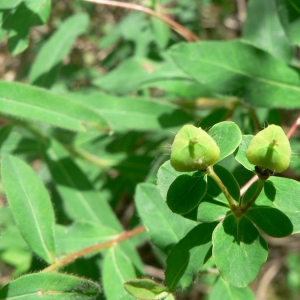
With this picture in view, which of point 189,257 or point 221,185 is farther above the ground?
point 221,185

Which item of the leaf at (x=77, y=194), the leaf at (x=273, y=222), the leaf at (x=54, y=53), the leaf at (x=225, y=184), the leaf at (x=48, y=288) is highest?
the leaf at (x=225, y=184)

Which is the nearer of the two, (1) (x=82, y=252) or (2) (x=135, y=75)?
(1) (x=82, y=252)

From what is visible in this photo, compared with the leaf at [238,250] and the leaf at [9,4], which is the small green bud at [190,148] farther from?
the leaf at [9,4]

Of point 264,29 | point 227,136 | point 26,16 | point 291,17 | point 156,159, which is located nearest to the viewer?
point 227,136

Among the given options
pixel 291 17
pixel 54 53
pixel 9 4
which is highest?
pixel 9 4

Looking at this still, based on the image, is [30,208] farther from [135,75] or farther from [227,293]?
[135,75]

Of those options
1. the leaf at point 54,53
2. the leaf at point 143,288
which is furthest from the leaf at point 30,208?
the leaf at point 54,53

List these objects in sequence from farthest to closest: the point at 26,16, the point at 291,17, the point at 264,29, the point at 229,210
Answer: the point at 264,29 → the point at 291,17 → the point at 26,16 → the point at 229,210

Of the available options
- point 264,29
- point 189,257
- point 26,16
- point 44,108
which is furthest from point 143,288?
point 264,29
